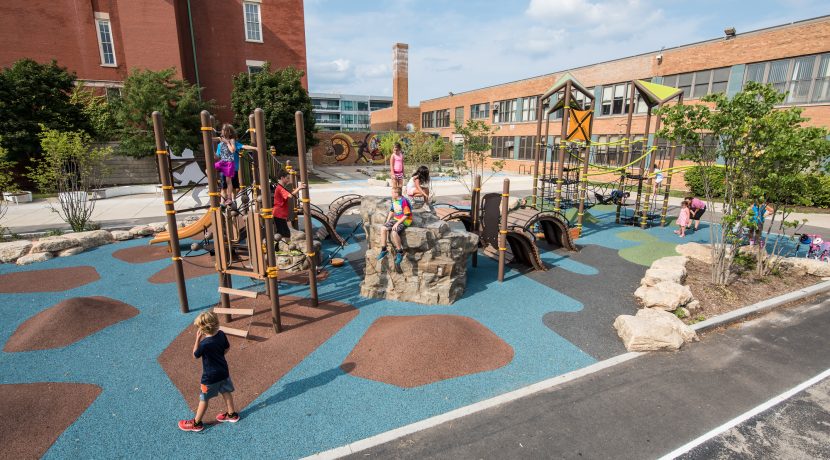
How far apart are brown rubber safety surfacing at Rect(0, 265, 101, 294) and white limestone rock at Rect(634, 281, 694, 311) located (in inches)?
495

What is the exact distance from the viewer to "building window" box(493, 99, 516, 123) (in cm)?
4044

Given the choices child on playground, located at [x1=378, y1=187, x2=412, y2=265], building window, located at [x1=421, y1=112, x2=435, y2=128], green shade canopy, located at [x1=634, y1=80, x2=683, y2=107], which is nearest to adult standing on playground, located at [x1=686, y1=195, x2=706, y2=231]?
green shade canopy, located at [x1=634, y1=80, x2=683, y2=107]

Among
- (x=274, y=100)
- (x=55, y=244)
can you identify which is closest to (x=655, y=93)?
(x=55, y=244)

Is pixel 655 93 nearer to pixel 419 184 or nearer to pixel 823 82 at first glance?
pixel 419 184

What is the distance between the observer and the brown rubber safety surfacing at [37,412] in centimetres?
432

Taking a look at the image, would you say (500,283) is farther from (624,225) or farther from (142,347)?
(624,225)

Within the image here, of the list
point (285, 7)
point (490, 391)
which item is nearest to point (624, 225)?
point (490, 391)

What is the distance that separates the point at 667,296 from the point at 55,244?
15723mm

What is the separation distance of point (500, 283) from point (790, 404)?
5262mm

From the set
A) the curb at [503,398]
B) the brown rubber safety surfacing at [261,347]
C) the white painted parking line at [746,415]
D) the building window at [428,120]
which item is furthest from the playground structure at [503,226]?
the building window at [428,120]

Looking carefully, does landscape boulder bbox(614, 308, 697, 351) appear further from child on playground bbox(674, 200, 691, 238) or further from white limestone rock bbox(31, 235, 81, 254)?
white limestone rock bbox(31, 235, 81, 254)

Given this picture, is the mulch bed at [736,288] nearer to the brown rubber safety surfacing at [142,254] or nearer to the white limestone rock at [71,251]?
the brown rubber safety surfacing at [142,254]

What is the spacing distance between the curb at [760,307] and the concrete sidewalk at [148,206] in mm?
8370

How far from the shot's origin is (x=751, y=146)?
26.5 feet
